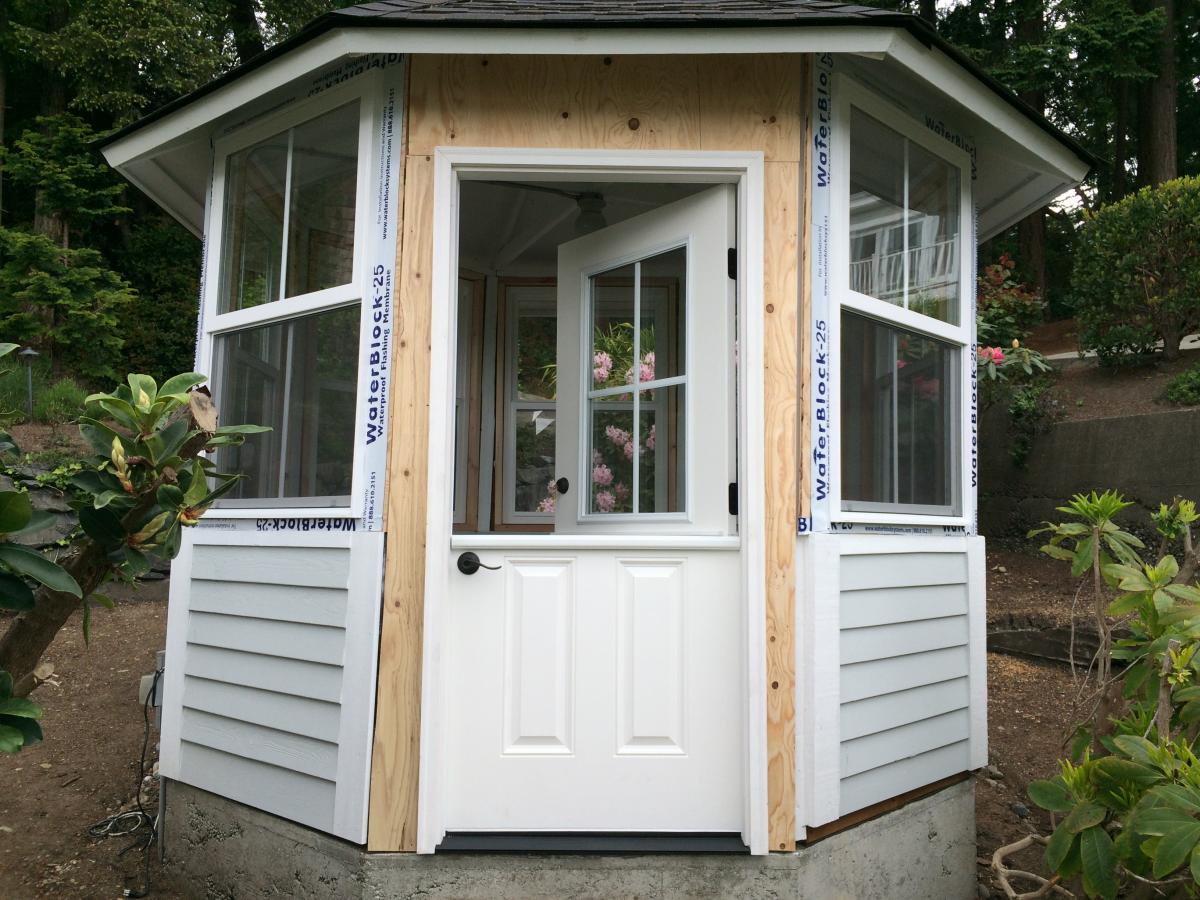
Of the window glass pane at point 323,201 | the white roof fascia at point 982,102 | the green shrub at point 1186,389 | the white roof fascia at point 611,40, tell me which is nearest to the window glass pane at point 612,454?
the window glass pane at point 323,201

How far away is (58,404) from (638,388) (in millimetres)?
8926

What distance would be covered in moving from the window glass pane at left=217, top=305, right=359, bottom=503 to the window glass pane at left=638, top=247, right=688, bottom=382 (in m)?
1.05

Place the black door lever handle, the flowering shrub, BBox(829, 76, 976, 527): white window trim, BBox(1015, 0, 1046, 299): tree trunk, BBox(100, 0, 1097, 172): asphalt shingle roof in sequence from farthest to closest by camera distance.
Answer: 1. BBox(1015, 0, 1046, 299): tree trunk
2. the flowering shrub
3. BBox(829, 76, 976, 527): white window trim
4. the black door lever handle
5. BBox(100, 0, 1097, 172): asphalt shingle roof

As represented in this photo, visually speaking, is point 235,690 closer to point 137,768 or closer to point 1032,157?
point 137,768

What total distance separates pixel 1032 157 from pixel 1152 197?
13.8 ft

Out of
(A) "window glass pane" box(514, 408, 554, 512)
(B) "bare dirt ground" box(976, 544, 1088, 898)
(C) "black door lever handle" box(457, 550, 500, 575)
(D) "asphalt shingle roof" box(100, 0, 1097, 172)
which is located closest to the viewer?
(D) "asphalt shingle roof" box(100, 0, 1097, 172)

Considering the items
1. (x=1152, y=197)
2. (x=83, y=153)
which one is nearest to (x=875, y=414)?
(x=1152, y=197)

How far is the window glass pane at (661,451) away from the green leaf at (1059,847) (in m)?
1.48

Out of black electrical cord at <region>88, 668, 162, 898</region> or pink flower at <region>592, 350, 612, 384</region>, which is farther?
black electrical cord at <region>88, 668, 162, 898</region>

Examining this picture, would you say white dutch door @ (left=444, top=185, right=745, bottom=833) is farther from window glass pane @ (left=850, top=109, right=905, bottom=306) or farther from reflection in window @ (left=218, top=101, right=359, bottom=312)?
reflection in window @ (left=218, top=101, right=359, bottom=312)

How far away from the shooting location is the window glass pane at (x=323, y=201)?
3.28m

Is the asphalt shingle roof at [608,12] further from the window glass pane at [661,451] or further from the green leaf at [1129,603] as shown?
the green leaf at [1129,603]

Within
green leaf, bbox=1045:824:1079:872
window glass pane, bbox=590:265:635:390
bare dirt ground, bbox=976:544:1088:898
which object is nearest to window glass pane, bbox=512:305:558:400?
window glass pane, bbox=590:265:635:390

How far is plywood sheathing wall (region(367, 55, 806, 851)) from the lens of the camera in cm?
302
